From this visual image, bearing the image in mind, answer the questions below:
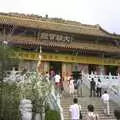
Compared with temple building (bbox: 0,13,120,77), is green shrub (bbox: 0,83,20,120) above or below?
below

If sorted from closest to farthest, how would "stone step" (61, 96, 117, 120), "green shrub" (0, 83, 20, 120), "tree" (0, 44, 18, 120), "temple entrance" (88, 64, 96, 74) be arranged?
1. "tree" (0, 44, 18, 120)
2. "green shrub" (0, 83, 20, 120)
3. "stone step" (61, 96, 117, 120)
4. "temple entrance" (88, 64, 96, 74)

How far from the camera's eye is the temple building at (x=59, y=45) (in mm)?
31516

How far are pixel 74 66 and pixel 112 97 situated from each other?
781 centimetres

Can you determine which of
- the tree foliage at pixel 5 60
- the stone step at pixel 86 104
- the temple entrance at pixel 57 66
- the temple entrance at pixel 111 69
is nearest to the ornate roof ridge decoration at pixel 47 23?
the temple entrance at pixel 111 69

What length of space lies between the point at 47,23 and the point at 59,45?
5.14 metres

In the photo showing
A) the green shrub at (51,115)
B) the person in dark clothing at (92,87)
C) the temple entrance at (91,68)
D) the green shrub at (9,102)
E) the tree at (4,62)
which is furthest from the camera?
the temple entrance at (91,68)

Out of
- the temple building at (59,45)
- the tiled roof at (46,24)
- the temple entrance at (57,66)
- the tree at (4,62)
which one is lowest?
the tree at (4,62)

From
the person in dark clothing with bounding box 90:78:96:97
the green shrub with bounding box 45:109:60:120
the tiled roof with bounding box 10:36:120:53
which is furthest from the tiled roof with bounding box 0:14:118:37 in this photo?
the green shrub with bounding box 45:109:60:120

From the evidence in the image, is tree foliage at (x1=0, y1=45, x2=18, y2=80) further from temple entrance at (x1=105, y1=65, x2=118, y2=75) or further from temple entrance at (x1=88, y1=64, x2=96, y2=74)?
temple entrance at (x1=105, y1=65, x2=118, y2=75)

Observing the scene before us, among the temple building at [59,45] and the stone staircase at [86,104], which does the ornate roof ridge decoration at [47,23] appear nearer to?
the temple building at [59,45]

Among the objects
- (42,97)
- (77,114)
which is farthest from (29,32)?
(77,114)

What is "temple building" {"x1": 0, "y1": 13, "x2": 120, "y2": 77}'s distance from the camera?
31516mm

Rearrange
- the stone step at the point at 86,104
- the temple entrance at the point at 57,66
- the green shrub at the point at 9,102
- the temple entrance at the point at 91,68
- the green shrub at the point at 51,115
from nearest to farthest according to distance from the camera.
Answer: the green shrub at the point at 9,102, the green shrub at the point at 51,115, the stone step at the point at 86,104, the temple entrance at the point at 57,66, the temple entrance at the point at 91,68

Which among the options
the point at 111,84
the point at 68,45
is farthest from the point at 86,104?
the point at 68,45
